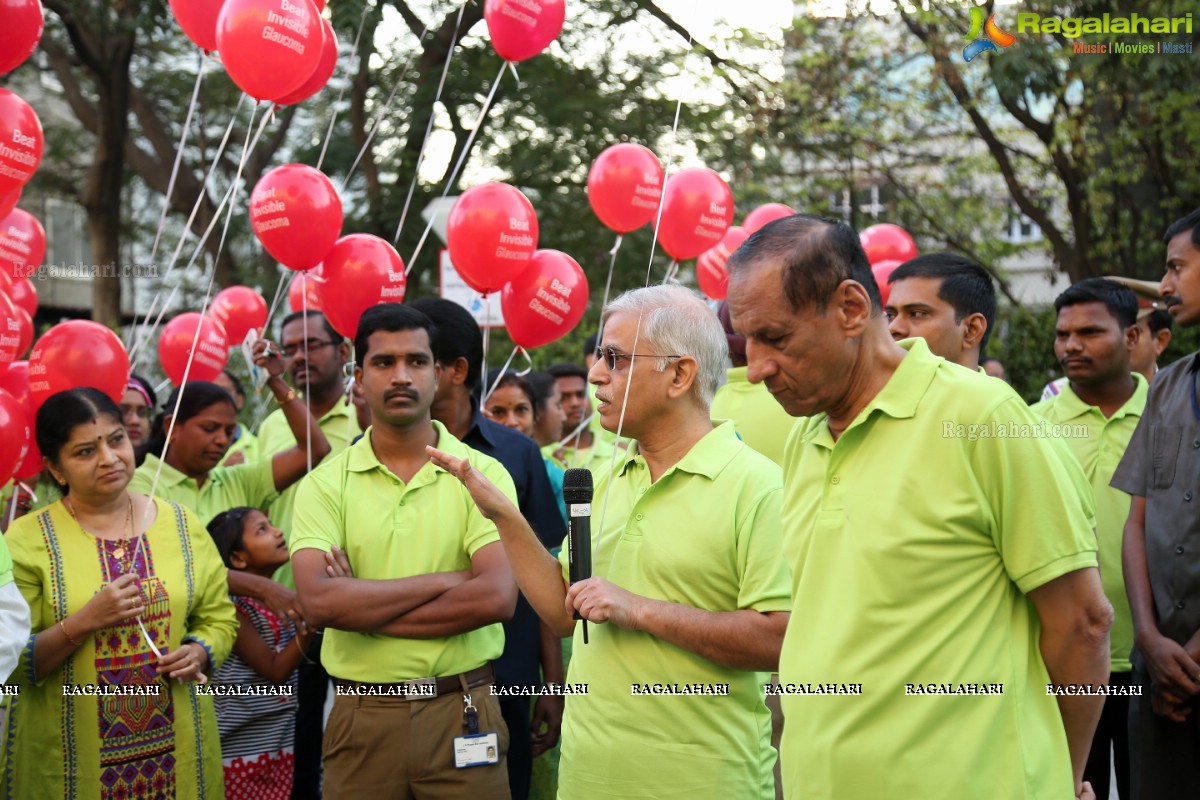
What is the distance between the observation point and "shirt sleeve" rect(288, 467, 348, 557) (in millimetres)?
3816

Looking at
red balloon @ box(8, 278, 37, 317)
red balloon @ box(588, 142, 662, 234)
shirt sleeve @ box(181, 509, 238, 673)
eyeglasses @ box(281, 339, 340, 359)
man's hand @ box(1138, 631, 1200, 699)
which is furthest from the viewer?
red balloon @ box(588, 142, 662, 234)

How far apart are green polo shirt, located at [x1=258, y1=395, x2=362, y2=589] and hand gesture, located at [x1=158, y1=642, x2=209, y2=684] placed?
4.03 ft

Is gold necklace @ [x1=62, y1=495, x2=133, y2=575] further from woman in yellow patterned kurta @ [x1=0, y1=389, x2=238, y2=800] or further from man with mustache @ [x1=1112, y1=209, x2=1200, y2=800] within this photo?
man with mustache @ [x1=1112, y1=209, x2=1200, y2=800]

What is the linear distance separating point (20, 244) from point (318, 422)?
1.54 metres

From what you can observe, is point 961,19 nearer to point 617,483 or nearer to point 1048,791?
point 617,483

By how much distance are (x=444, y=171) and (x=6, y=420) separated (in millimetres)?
9792

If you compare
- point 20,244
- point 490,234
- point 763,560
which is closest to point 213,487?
point 20,244

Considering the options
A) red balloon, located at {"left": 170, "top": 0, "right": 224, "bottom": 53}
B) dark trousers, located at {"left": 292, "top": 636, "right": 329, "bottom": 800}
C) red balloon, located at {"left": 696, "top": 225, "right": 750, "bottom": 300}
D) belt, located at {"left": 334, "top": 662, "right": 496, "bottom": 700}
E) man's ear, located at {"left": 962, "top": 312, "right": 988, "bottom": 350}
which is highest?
red balloon, located at {"left": 170, "top": 0, "right": 224, "bottom": 53}

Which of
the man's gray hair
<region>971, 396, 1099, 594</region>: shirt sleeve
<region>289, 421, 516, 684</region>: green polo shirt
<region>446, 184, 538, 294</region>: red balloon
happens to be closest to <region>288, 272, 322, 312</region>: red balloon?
<region>446, 184, 538, 294</region>: red balloon

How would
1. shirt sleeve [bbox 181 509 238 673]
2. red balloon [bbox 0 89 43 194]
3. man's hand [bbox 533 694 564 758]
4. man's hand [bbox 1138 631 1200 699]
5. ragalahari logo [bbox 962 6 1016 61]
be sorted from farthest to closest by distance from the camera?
1. ragalahari logo [bbox 962 6 1016 61]
2. red balloon [bbox 0 89 43 194]
3. man's hand [bbox 533 694 564 758]
4. shirt sleeve [bbox 181 509 238 673]
5. man's hand [bbox 1138 631 1200 699]

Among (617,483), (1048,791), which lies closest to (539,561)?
(617,483)

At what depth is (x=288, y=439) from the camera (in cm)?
584

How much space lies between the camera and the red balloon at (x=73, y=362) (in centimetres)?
497

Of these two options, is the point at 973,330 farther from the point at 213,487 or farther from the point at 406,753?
the point at 213,487
